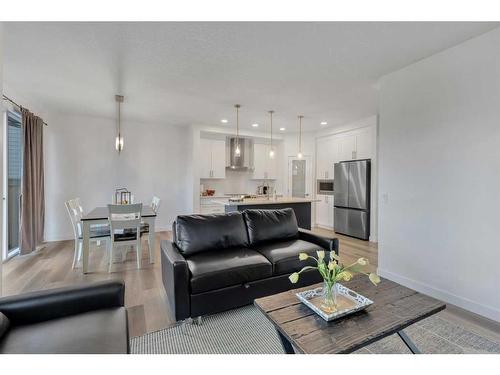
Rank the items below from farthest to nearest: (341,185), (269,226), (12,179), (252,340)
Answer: (341,185)
(12,179)
(269,226)
(252,340)

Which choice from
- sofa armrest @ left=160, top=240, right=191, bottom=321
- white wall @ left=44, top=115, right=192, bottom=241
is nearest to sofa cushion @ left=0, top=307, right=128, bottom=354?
sofa armrest @ left=160, top=240, right=191, bottom=321

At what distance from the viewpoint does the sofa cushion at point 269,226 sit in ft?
9.85

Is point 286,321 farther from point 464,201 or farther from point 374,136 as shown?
point 374,136

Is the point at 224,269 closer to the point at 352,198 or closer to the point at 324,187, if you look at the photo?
the point at 352,198

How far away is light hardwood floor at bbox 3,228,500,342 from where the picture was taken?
2.20 metres

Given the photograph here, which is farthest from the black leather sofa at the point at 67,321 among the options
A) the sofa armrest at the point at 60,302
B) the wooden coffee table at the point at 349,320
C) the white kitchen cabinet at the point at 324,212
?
the white kitchen cabinet at the point at 324,212

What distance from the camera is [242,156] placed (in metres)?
Answer: 6.87

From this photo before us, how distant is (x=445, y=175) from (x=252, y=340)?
2.50 metres

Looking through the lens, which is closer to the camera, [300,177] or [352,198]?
[352,198]

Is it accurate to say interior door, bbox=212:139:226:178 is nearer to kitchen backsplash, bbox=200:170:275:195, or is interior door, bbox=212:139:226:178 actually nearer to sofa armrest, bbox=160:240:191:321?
kitchen backsplash, bbox=200:170:275:195

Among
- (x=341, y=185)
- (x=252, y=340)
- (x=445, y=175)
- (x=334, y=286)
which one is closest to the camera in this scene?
(x=334, y=286)

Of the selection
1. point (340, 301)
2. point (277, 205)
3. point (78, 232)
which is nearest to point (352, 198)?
point (277, 205)

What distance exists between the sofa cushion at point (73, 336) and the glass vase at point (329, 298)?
1098 mm
